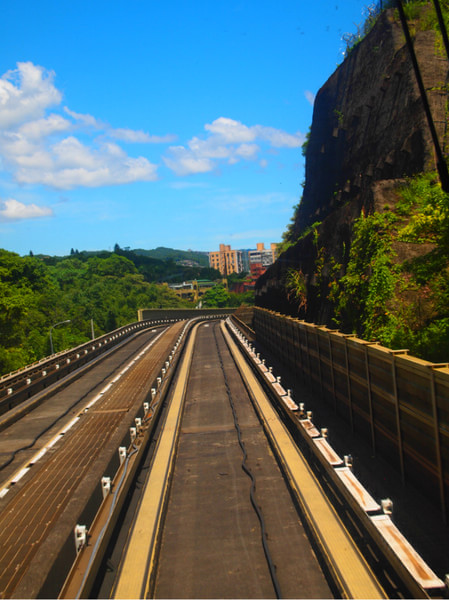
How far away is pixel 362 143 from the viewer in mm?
32281

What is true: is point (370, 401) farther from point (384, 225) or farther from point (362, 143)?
point (362, 143)

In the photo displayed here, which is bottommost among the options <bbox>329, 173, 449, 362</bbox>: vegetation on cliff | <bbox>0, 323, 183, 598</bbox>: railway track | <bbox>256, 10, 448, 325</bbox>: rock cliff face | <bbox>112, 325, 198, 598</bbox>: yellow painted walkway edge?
<bbox>0, 323, 183, 598</bbox>: railway track

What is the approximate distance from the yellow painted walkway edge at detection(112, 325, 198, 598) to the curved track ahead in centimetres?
2

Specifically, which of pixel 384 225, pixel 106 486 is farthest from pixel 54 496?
pixel 384 225

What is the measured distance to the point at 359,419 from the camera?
12.7m

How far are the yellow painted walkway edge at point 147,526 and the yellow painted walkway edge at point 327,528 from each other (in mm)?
2840

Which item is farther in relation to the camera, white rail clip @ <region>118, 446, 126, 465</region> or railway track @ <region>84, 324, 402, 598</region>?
white rail clip @ <region>118, 446, 126, 465</region>

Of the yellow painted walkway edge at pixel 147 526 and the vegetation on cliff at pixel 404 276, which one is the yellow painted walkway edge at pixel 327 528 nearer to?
the yellow painted walkway edge at pixel 147 526

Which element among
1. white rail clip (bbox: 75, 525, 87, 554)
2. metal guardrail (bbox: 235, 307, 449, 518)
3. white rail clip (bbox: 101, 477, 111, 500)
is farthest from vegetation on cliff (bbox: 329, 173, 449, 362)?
white rail clip (bbox: 75, 525, 87, 554)

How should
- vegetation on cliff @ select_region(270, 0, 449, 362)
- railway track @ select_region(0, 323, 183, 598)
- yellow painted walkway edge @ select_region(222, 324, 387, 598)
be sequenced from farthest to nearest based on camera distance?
vegetation on cliff @ select_region(270, 0, 449, 362), railway track @ select_region(0, 323, 183, 598), yellow painted walkway edge @ select_region(222, 324, 387, 598)

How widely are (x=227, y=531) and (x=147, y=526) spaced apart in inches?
60.0

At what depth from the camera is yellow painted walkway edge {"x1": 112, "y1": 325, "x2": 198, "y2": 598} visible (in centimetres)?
670

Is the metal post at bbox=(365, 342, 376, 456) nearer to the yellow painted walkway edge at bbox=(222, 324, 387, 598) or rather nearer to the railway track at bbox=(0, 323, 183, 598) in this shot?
the yellow painted walkway edge at bbox=(222, 324, 387, 598)

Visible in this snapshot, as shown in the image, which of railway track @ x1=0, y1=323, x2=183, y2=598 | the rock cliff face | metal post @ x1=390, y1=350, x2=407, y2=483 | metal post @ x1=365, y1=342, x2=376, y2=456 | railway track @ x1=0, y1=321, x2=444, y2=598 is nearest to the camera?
railway track @ x1=0, y1=321, x2=444, y2=598
